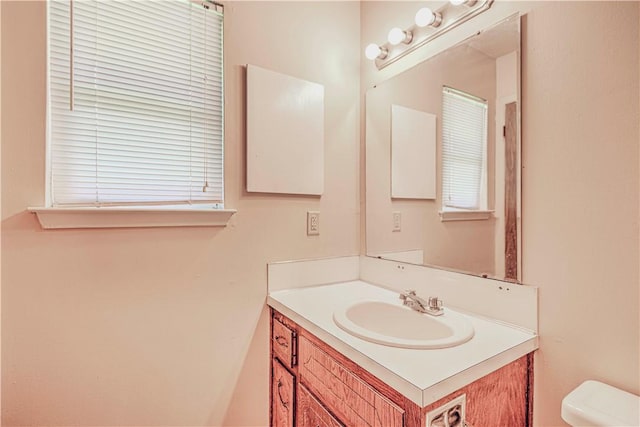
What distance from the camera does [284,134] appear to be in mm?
1411

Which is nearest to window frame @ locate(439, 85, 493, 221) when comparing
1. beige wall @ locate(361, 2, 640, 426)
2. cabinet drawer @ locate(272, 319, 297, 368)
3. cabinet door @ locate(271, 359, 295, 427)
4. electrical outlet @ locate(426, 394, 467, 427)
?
beige wall @ locate(361, 2, 640, 426)

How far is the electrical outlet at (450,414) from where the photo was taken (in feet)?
2.30

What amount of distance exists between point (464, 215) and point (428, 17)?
79 centimetres

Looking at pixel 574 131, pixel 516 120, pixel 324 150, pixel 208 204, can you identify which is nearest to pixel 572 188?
pixel 574 131

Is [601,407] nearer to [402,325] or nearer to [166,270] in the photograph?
[402,325]

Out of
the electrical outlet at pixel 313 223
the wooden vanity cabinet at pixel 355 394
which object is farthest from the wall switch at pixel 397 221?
the wooden vanity cabinet at pixel 355 394

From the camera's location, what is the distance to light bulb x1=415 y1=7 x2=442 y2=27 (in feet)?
3.99

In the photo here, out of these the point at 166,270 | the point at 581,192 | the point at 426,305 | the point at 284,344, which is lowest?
the point at 284,344

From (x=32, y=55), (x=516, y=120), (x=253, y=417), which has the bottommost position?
(x=253, y=417)

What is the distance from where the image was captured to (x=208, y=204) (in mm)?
1302

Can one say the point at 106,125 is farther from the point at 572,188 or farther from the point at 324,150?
the point at 572,188

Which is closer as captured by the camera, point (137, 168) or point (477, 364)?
point (477, 364)

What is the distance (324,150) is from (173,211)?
0.75m

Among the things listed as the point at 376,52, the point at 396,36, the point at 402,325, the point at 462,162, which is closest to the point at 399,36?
the point at 396,36
